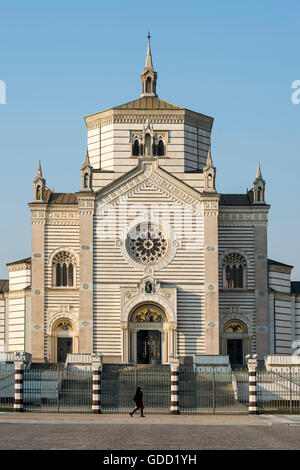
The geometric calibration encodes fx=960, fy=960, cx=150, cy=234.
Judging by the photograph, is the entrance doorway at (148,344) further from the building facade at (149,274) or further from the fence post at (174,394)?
the fence post at (174,394)

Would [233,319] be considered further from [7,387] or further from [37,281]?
[7,387]

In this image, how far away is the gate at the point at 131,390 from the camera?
145 feet

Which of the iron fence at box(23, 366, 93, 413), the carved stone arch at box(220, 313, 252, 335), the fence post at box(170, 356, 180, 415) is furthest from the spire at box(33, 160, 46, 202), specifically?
the fence post at box(170, 356, 180, 415)

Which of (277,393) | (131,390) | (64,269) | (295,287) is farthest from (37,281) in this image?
(277,393)

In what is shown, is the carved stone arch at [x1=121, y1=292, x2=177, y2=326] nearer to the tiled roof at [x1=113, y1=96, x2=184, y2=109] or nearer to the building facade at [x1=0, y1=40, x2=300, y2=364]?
the building facade at [x1=0, y1=40, x2=300, y2=364]

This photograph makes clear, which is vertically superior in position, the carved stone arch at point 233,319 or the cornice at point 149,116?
the cornice at point 149,116

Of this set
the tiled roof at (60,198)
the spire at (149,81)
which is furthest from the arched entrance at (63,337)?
the spire at (149,81)

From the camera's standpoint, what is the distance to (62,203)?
60.6m

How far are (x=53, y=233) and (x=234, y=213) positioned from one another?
37.9 ft

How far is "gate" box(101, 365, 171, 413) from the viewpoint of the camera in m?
44.3

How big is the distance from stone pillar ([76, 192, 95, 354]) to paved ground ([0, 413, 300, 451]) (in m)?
17.8

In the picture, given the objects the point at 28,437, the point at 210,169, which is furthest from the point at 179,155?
the point at 28,437

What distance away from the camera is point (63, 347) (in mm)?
59719

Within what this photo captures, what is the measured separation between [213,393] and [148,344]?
16.5 meters
